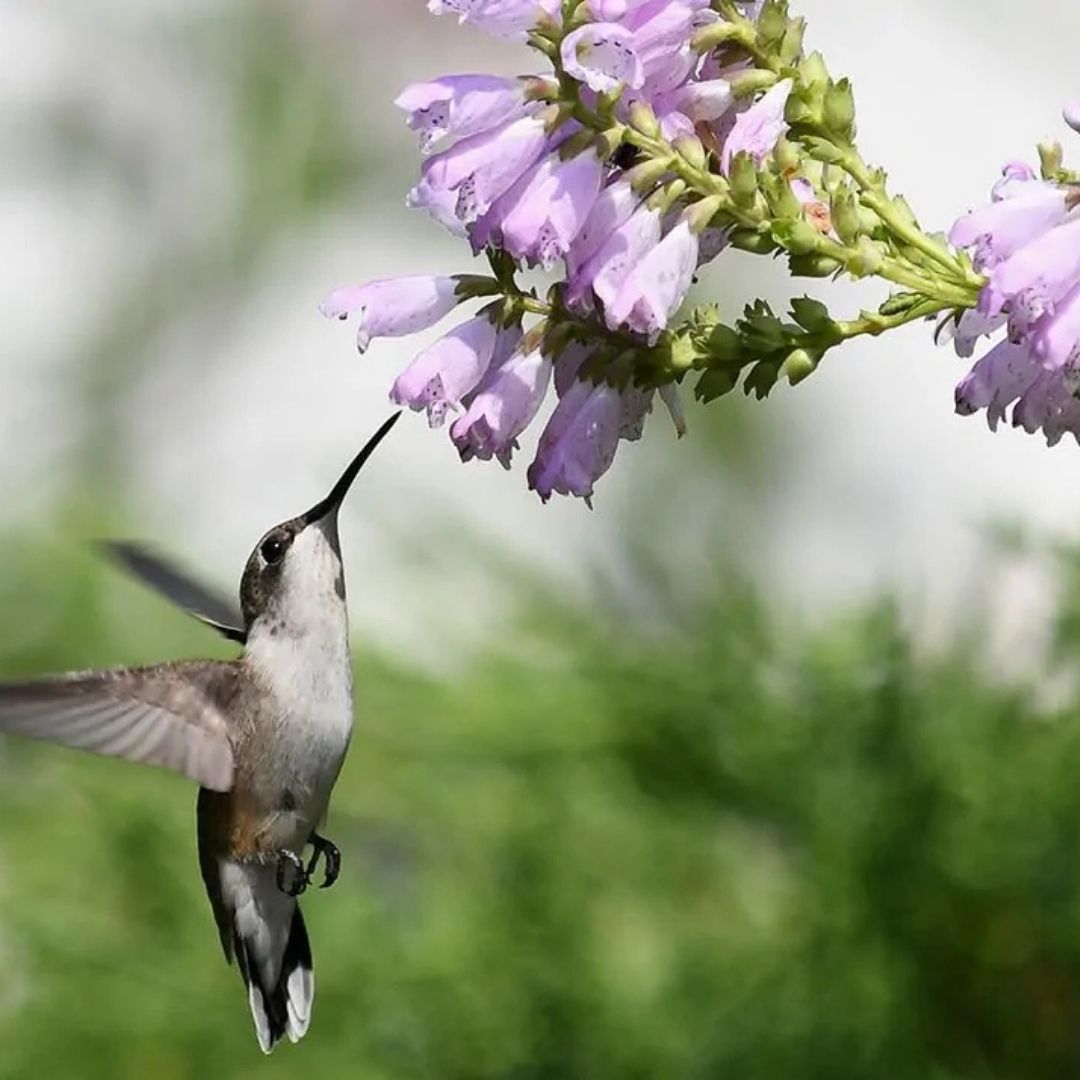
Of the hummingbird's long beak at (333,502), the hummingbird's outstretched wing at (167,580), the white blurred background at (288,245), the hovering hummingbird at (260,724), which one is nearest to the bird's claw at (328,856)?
the hovering hummingbird at (260,724)

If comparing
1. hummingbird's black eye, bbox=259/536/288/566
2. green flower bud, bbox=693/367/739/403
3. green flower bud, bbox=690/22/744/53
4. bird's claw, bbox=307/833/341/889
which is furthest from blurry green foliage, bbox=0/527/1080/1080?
green flower bud, bbox=690/22/744/53

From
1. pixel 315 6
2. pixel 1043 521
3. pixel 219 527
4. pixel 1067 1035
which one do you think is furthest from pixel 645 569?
pixel 315 6

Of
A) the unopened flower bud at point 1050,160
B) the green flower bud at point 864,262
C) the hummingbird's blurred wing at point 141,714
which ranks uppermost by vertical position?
the unopened flower bud at point 1050,160

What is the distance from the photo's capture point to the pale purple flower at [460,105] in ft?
4.64

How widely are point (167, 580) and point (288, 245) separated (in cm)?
436

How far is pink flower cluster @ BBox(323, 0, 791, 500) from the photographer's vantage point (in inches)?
54.4

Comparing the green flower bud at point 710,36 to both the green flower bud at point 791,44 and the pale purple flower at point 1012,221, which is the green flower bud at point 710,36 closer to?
the green flower bud at point 791,44

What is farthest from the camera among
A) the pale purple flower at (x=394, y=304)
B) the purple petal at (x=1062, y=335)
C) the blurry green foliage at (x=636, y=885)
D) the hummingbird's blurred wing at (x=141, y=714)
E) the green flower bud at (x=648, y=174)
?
the blurry green foliage at (x=636, y=885)

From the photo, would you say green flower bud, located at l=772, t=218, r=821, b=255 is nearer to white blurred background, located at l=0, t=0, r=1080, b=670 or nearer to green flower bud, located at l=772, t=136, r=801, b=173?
green flower bud, located at l=772, t=136, r=801, b=173

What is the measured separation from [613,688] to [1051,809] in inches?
30.3

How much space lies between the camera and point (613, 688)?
11.6 ft

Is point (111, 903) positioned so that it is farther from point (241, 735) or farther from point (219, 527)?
point (219, 527)

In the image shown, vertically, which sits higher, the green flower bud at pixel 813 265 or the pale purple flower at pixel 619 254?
the green flower bud at pixel 813 265

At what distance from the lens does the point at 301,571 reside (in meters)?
2.10
